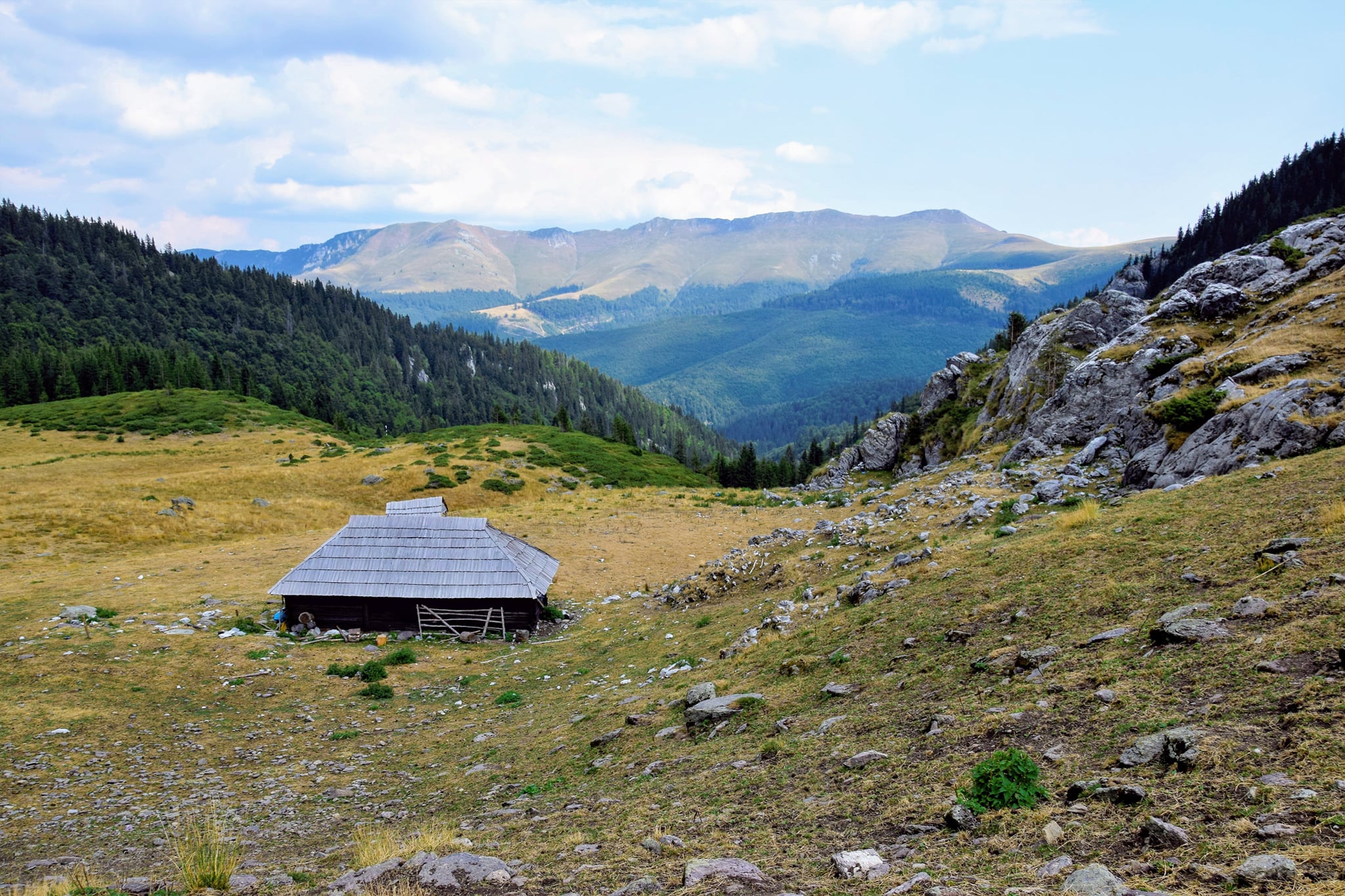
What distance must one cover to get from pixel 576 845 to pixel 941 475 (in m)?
39.1

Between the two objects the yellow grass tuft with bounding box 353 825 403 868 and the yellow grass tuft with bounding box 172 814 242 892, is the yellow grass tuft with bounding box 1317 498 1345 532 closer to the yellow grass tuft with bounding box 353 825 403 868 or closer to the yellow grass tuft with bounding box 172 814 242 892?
the yellow grass tuft with bounding box 353 825 403 868

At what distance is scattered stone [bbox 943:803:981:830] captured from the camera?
7.42m

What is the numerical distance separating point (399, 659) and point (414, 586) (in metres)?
4.06

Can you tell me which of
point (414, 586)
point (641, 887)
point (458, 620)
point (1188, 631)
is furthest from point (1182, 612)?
point (414, 586)

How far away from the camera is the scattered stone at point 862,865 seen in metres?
7.02

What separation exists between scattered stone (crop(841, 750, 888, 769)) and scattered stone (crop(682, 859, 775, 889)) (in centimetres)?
267

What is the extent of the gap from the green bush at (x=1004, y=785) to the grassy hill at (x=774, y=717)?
188mm

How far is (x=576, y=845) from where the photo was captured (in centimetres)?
950

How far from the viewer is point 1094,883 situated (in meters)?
5.79

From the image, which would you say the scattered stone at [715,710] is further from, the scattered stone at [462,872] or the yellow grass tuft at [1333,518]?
the yellow grass tuft at [1333,518]

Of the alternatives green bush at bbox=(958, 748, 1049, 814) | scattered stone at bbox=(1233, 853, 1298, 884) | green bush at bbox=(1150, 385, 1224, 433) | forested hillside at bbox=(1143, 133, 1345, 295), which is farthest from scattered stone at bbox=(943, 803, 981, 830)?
forested hillside at bbox=(1143, 133, 1345, 295)

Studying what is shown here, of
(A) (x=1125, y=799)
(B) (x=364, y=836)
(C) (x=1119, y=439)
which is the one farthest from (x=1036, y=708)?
(C) (x=1119, y=439)

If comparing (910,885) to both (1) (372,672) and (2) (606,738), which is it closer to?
(2) (606,738)

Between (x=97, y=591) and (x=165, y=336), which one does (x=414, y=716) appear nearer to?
(x=97, y=591)
